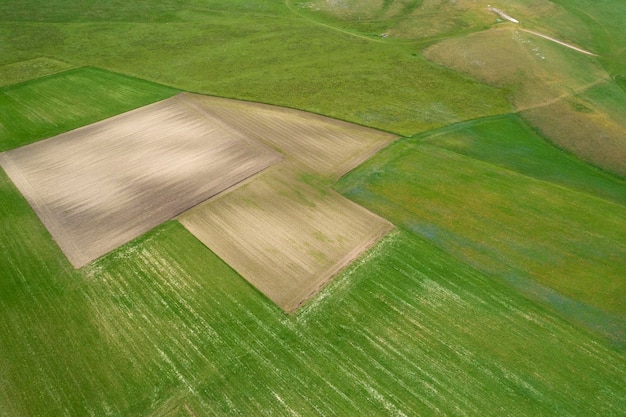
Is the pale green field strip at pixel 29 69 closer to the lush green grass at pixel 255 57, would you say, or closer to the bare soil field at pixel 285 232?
the lush green grass at pixel 255 57

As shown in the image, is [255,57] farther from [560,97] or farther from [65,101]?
[560,97]

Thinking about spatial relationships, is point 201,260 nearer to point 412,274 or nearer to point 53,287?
point 53,287

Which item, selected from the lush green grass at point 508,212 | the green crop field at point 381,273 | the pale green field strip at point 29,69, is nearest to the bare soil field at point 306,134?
the green crop field at point 381,273

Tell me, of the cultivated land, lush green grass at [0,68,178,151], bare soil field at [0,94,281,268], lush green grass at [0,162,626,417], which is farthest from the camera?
lush green grass at [0,68,178,151]

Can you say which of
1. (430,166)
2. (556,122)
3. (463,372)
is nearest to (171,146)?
(430,166)

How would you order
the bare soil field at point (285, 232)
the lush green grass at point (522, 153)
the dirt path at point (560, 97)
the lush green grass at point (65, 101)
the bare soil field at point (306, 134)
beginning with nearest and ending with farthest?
the bare soil field at point (285, 232), the lush green grass at point (522, 153), the bare soil field at point (306, 134), the lush green grass at point (65, 101), the dirt path at point (560, 97)

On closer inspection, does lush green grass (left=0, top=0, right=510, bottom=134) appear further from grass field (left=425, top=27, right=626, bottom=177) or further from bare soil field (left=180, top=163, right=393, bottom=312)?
bare soil field (left=180, top=163, right=393, bottom=312)

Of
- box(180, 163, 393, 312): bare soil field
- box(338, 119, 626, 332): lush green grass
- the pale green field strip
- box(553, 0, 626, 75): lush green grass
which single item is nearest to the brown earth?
box(180, 163, 393, 312): bare soil field
